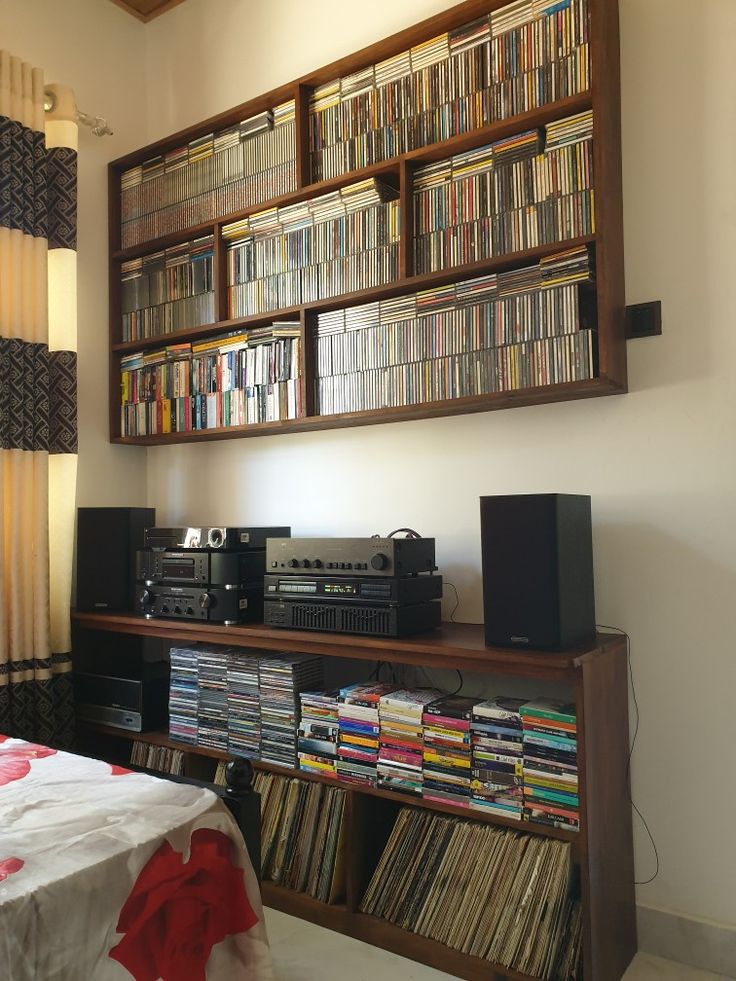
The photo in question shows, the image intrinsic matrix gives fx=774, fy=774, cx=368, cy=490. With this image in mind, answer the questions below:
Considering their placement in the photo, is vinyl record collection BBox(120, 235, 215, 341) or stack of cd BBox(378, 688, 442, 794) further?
vinyl record collection BBox(120, 235, 215, 341)

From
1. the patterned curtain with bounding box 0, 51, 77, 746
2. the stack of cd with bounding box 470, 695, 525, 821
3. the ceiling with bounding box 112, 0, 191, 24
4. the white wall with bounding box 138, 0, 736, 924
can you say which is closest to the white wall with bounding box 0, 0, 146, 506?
the ceiling with bounding box 112, 0, 191, 24

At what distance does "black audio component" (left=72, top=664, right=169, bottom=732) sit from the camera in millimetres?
2537

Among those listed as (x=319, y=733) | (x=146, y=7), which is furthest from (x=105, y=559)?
A: (x=146, y=7)

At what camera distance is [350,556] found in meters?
2.09

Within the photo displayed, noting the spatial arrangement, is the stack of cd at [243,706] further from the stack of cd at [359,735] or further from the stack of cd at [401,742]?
the stack of cd at [401,742]

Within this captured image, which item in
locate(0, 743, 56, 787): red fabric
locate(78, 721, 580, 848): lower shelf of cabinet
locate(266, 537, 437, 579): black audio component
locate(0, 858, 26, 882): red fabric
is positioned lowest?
locate(78, 721, 580, 848): lower shelf of cabinet

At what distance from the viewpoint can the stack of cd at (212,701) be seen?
2332mm

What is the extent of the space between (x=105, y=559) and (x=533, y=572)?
1.64 metres

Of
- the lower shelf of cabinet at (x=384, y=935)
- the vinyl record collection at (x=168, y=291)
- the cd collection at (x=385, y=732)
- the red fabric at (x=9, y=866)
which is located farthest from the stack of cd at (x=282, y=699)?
the vinyl record collection at (x=168, y=291)

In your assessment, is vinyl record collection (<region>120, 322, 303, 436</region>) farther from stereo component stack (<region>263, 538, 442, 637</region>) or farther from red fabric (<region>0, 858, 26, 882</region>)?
red fabric (<region>0, 858, 26, 882</region>)

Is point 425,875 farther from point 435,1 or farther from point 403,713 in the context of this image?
point 435,1

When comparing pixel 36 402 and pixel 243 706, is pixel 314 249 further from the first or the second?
pixel 243 706

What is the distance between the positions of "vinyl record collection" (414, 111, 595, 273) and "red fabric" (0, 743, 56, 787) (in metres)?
1.59

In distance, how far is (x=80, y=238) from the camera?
2998mm
